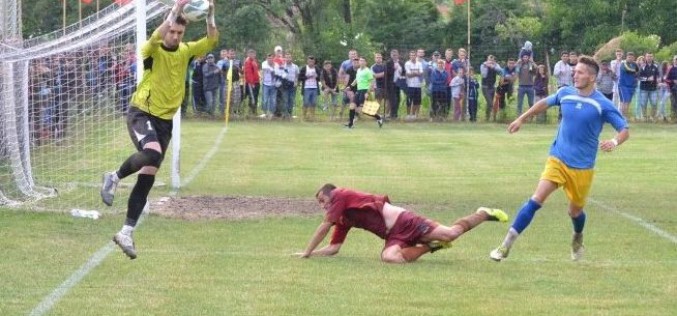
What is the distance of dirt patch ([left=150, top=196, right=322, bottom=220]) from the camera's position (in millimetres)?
15812

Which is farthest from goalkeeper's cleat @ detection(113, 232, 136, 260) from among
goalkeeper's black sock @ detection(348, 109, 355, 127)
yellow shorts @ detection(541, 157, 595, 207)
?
goalkeeper's black sock @ detection(348, 109, 355, 127)

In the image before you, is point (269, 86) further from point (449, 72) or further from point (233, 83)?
point (449, 72)

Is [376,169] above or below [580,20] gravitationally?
below

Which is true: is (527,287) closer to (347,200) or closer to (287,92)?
(347,200)

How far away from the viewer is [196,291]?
996 centimetres

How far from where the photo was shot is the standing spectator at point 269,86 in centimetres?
3769

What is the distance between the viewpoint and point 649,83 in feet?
123

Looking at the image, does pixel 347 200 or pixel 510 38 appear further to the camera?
pixel 510 38

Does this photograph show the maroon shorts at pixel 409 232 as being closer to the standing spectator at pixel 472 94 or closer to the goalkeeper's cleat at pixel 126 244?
the goalkeeper's cleat at pixel 126 244

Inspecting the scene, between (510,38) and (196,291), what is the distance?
3911 centimetres

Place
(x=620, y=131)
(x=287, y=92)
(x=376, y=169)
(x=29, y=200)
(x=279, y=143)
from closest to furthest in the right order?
(x=620, y=131) → (x=29, y=200) → (x=376, y=169) → (x=279, y=143) → (x=287, y=92)

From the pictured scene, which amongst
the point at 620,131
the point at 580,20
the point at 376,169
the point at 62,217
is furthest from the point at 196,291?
the point at 580,20

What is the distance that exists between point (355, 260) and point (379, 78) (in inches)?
1039

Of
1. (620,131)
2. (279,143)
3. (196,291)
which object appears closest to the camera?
(196,291)
